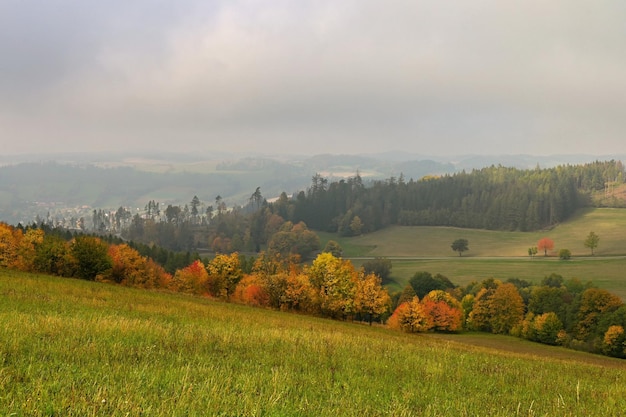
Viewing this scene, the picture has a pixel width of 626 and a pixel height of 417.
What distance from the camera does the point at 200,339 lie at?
1373 cm

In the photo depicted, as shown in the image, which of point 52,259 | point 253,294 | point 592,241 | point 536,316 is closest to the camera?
point 52,259

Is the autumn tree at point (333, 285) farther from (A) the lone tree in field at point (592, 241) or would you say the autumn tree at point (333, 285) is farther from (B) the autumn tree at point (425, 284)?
(A) the lone tree in field at point (592, 241)

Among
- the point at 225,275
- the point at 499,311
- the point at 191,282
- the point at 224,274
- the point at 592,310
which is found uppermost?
the point at 224,274

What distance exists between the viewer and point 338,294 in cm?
7081

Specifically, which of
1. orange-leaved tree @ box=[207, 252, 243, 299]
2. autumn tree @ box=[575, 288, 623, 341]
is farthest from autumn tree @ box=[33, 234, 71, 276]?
autumn tree @ box=[575, 288, 623, 341]

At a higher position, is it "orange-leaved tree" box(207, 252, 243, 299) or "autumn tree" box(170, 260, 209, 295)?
"orange-leaved tree" box(207, 252, 243, 299)

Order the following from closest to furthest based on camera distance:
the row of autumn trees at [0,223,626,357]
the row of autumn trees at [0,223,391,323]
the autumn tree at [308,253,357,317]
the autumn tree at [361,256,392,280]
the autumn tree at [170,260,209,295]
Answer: the row of autumn trees at [0,223,391,323] < the row of autumn trees at [0,223,626,357] < the autumn tree at [308,253,357,317] < the autumn tree at [170,260,209,295] < the autumn tree at [361,256,392,280]

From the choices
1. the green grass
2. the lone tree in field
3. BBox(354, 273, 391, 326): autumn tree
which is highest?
the green grass

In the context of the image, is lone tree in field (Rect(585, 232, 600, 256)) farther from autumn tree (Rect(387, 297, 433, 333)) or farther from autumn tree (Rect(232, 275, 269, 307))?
autumn tree (Rect(232, 275, 269, 307))

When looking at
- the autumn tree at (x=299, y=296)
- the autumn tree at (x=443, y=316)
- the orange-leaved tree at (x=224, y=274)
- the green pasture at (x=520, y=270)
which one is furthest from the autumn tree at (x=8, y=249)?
the green pasture at (x=520, y=270)

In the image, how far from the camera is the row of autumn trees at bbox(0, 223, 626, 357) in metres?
67.6

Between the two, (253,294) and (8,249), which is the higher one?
(8,249)

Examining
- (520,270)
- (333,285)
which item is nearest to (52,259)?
(333,285)

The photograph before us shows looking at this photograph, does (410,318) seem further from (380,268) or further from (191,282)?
(380,268)
